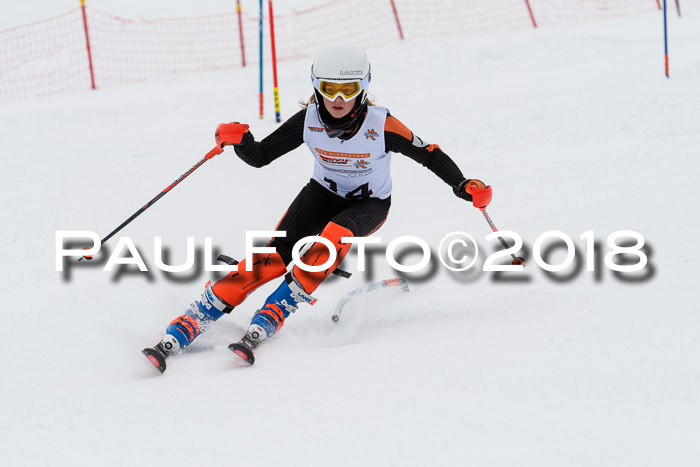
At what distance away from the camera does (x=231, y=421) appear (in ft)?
8.74

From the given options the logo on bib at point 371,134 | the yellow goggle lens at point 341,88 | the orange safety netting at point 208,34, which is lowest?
the logo on bib at point 371,134

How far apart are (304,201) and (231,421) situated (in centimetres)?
153

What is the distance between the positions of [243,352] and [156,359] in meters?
0.40

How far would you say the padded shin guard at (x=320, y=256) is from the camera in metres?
3.42

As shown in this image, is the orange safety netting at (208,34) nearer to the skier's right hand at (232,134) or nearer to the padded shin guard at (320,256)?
Answer: the skier's right hand at (232,134)

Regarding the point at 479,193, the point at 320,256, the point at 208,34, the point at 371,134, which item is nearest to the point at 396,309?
the point at 320,256

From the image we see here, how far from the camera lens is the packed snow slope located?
252 cm

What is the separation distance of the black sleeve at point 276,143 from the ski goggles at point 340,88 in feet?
1.03

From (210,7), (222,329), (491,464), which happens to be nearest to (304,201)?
(222,329)

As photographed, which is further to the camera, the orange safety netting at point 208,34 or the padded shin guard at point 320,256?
the orange safety netting at point 208,34

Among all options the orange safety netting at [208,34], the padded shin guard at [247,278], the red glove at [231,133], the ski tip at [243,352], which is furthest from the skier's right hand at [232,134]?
the orange safety netting at [208,34]

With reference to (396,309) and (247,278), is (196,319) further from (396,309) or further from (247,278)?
(396,309)

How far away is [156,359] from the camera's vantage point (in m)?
3.15

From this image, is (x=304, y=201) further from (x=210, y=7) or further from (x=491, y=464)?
(x=210, y=7)
